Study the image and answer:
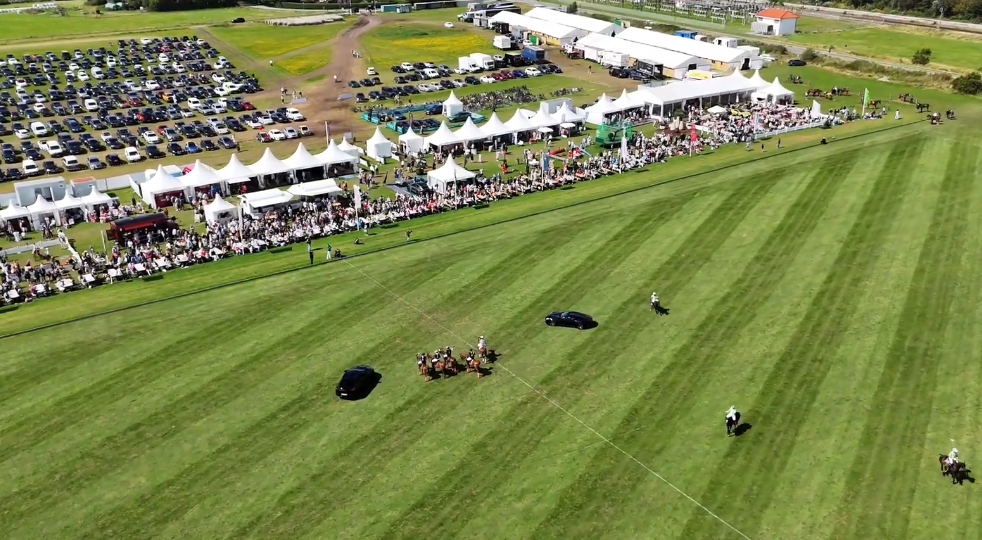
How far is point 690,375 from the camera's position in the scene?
4484cm

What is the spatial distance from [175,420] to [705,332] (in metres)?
29.8

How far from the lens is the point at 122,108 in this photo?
106 m

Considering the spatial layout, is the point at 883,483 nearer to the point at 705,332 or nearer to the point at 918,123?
the point at 705,332

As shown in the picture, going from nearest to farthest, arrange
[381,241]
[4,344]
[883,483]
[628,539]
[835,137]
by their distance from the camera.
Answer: [628,539] < [883,483] < [4,344] < [381,241] < [835,137]

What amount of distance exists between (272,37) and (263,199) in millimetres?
90054

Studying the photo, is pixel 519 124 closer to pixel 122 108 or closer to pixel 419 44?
pixel 122 108

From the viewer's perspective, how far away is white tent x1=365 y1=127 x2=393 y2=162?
3292 inches

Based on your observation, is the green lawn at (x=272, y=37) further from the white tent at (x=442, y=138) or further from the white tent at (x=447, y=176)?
the white tent at (x=447, y=176)

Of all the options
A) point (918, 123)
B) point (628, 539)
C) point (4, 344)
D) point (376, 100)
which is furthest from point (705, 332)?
point (376, 100)

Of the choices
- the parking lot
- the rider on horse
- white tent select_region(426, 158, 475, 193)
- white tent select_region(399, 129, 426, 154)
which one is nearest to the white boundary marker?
the rider on horse

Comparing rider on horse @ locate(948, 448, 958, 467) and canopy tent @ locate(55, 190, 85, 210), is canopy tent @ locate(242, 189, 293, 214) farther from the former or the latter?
rider on horse @ locate(948, 448, 958, 467)

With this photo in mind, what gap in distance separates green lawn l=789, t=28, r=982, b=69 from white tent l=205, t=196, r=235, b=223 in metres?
101

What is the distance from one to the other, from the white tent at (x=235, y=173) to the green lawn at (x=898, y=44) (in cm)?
9707

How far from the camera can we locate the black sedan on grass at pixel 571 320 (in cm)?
4950
